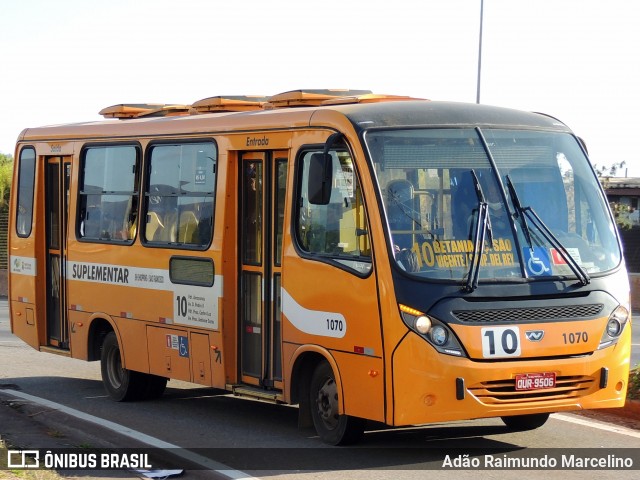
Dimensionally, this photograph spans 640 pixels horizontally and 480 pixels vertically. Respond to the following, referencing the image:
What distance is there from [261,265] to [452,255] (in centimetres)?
A: 238

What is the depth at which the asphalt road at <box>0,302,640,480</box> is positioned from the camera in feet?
30.8

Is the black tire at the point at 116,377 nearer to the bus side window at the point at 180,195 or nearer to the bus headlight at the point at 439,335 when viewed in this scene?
the bus side window at the point at 180,195

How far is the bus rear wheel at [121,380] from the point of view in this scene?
44.4ft

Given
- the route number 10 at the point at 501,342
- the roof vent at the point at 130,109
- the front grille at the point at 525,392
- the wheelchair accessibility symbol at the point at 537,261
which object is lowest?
the front grille at the point at 525,392

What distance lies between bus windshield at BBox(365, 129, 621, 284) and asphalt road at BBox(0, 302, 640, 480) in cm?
156

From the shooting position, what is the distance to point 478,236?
9516mm

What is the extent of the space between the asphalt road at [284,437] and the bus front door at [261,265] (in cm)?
67

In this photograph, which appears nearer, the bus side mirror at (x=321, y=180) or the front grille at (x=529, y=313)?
the front grille at (x=529, y=313)

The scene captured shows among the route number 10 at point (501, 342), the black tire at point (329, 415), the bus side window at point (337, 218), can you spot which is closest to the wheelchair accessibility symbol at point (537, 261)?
the route number 10 at point (501, 342)

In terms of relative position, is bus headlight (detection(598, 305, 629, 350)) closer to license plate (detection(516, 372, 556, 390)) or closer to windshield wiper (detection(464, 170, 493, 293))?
license plate (detection(516, 372, 556, 390))

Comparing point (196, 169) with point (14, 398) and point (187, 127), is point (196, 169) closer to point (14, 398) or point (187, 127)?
point (187, 127)

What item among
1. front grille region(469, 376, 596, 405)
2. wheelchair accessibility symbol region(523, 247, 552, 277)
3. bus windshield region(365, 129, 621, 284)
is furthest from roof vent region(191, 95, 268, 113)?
front grille region(469, 376, 596, 405)

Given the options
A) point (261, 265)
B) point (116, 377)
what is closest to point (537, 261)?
point (261, 265)

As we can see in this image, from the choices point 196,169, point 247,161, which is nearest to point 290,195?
point 247,161
